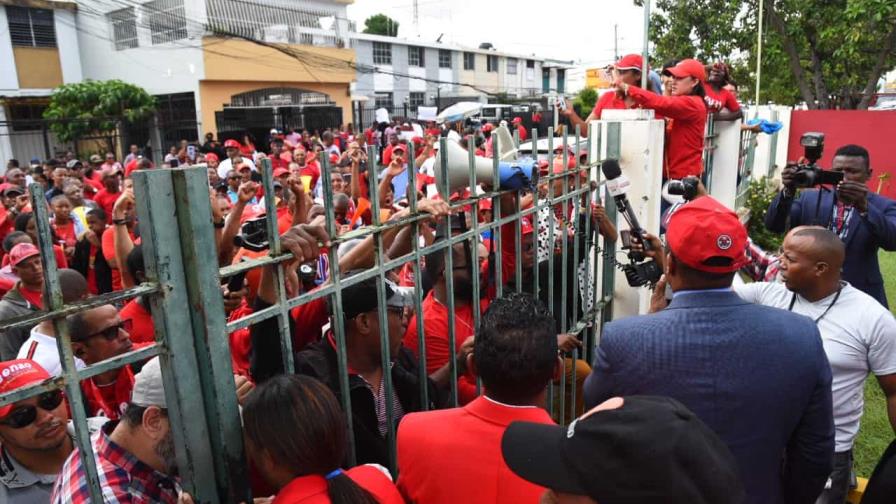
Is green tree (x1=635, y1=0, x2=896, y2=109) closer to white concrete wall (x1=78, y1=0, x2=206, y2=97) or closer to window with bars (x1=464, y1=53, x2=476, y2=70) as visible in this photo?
white concrete wall (x1=78, y1=0, x2=206, y2=97)

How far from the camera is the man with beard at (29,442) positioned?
6.36 ft

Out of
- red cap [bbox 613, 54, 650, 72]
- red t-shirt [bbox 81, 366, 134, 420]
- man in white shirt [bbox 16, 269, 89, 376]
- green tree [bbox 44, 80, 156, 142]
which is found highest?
green tree [bbox 44, 80, 156, 142]

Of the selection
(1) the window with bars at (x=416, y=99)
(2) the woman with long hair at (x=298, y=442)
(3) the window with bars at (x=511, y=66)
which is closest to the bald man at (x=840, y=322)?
(2) the woman with long hair at (x=298, y=442)

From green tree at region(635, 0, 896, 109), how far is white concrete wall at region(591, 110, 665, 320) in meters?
7.48

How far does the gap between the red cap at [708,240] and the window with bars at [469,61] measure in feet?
166

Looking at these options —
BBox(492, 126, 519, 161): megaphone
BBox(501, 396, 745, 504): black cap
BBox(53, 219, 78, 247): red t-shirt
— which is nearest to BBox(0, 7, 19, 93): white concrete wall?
BBox(53, 219, 78, 247): red t-shirt

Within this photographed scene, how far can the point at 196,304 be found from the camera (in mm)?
1417

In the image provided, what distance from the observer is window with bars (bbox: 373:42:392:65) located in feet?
139

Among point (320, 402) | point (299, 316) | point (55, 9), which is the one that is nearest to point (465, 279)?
point (299, 316)

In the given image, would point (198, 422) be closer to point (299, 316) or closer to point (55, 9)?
point (299, 316)

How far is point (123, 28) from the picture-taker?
92.5 feet

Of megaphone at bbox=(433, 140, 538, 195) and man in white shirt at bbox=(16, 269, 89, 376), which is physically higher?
megaphone at bbox=(433, 140, 538, 195)

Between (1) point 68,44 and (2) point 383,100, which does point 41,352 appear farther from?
(2) point 383,100

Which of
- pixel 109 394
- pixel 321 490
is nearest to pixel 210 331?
pixel 321 490
